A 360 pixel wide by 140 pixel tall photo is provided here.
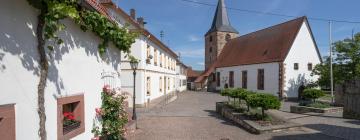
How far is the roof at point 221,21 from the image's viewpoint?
175 ft

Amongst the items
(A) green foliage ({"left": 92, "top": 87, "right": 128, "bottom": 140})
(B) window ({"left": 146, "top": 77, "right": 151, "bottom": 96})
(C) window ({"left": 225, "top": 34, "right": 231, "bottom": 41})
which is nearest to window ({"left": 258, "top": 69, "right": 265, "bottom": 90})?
(B) window ({"left": 146, "top": 77, "right": 151, "bottom": 96})

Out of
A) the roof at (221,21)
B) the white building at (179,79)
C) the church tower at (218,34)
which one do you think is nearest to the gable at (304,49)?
the white building at (179,79)

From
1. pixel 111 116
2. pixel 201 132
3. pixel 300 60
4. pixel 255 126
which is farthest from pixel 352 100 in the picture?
pixel 300 60

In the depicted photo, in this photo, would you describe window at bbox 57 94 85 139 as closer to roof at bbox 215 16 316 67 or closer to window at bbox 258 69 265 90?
roof at bbox 215 16 316 67

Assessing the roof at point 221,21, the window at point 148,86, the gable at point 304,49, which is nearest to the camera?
the window at point 148,86

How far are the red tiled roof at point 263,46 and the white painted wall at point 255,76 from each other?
552 millimetres

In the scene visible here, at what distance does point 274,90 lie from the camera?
3125 centimetres

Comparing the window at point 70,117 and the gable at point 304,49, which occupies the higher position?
the gable at point 304,49

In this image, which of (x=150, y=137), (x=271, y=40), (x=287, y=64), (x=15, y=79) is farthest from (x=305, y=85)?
(x=15, y=79)

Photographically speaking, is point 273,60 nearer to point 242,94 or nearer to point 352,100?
point 352,100

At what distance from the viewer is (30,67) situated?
156 inches

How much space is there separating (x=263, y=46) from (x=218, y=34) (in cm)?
1682

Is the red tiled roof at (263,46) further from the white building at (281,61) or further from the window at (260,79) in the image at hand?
the window at (260,79)

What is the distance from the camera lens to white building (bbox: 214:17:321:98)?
3038 centimetres
